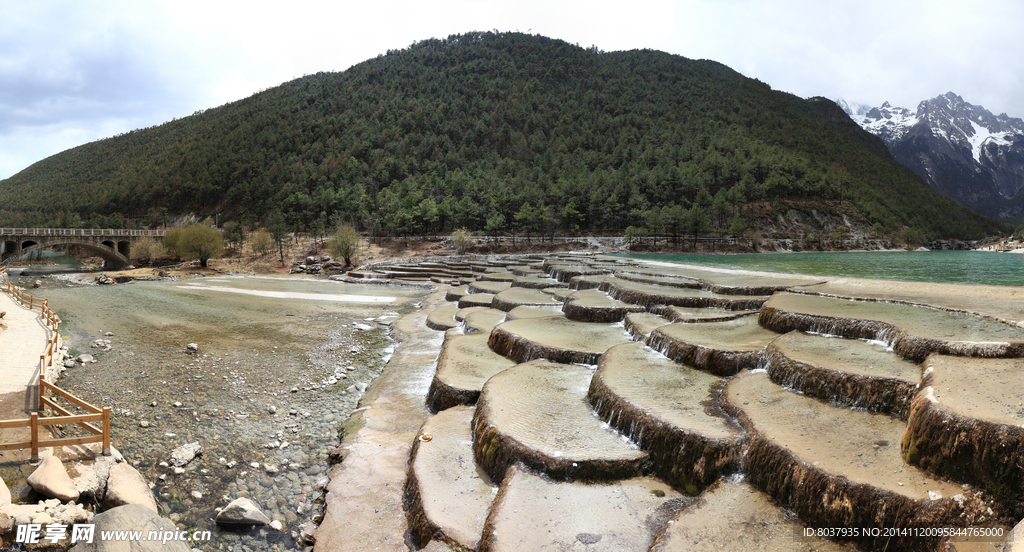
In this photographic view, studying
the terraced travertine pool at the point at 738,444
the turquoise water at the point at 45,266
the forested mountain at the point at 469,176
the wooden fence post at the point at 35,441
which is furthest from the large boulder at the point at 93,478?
the forested mountain at the point at 469,176

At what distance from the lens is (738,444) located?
8500 mm

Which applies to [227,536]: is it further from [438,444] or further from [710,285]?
[710,285]

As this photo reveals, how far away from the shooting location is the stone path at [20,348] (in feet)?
48.4

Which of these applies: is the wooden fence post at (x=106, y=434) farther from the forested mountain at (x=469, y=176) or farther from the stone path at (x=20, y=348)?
the forested mountain at (x=469, y=176)

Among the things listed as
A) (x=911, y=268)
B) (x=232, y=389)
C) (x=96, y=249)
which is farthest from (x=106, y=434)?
(x=96, y=249)

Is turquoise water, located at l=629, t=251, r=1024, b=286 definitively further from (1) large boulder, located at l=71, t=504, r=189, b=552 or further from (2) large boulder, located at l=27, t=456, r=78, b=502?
(2) large boulder, located at l=27, t=456, r=78, b=502

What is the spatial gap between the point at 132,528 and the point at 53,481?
2535 mm

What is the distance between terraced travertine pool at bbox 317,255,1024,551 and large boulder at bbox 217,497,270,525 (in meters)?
2.78

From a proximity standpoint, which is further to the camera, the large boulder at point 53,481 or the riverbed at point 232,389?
the riverbed at point 232,389

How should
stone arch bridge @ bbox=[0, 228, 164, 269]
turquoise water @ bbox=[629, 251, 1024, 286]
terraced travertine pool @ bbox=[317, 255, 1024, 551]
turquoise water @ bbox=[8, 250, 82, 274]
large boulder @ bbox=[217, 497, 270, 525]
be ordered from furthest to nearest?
stone arch bridge @ bbox=[0, 228, 164, 269] → turquoise water @ bbox=[8, 250, 82, 274] → turquoise water @ bbox=[629, 251, 1024, 286] → large boulder @ bbox=[217, 497, 270, 525] → terraced travertine pool @ bbox=[317, 255, 1024, 551]

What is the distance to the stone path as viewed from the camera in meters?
14.8

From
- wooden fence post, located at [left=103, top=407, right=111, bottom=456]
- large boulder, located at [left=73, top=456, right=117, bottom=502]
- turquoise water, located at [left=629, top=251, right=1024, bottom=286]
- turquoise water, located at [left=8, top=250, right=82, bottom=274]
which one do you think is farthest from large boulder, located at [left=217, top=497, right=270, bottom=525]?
turquoise water, located at [left=8, top=250, right=82, bottom=274]

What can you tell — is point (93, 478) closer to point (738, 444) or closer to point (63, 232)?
point (738, 444)

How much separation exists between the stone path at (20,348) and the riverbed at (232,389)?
110cm
